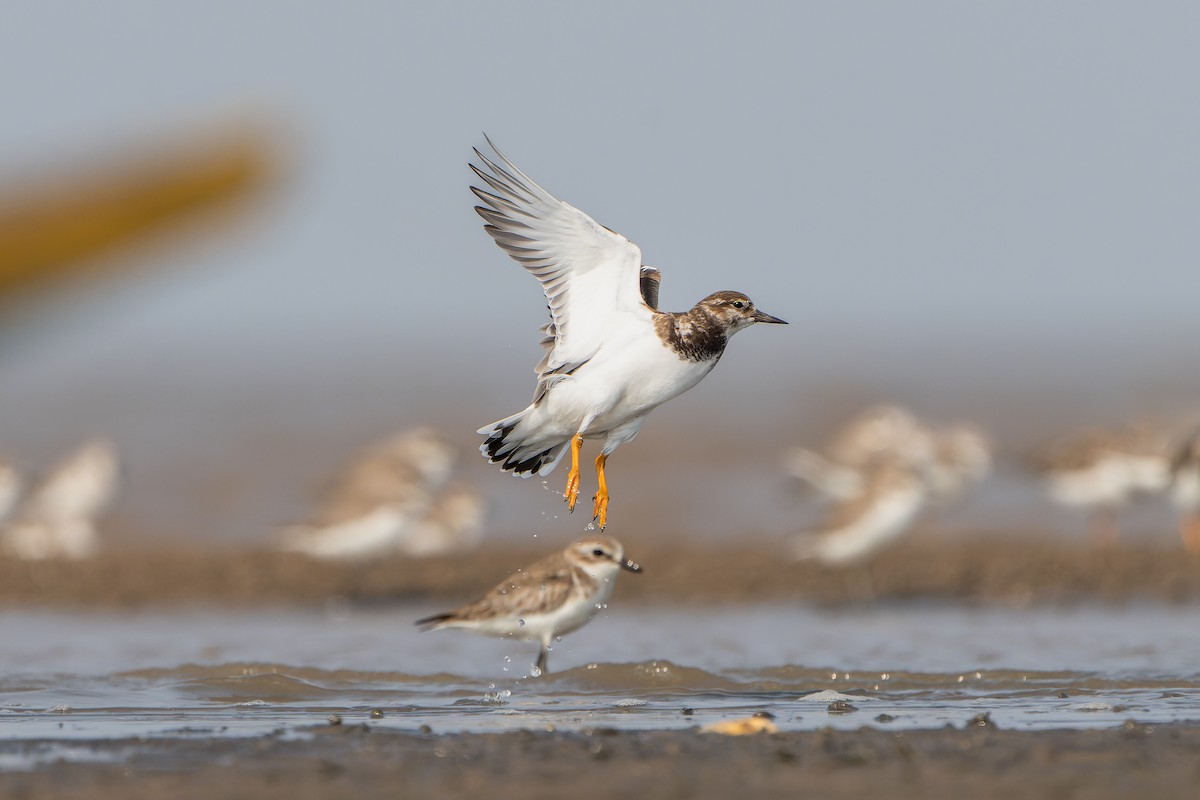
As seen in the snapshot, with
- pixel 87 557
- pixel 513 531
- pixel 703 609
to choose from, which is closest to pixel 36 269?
pixel 703 609

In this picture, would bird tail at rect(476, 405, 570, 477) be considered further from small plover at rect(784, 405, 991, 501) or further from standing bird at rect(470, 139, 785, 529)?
small plover at rect(784, 405, 991, 501)

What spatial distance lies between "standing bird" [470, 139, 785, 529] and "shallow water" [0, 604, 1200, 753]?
1191mm

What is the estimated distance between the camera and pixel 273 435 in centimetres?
2853

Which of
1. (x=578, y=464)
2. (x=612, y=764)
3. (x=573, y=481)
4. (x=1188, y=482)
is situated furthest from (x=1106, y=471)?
(x=612, y=764)

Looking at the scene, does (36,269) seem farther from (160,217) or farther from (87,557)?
(87,557)

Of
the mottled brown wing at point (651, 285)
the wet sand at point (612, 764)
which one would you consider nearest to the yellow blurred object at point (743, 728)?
the wet sand at point (612, 764)

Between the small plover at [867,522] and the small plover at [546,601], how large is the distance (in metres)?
4.31

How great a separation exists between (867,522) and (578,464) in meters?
4.93

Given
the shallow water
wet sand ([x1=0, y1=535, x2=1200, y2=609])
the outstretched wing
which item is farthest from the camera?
wet sand ([x1=0, y1=535, x2=1200, y2=609])

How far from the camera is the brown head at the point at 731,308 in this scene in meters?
9.53

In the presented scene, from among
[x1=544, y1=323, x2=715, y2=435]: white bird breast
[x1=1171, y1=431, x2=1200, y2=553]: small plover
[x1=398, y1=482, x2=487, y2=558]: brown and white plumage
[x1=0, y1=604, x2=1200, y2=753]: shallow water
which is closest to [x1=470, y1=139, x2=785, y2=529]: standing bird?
[x1=544, y1=323, x2=715, y2=435]: white bird breast

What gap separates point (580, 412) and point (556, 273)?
73 centimetres

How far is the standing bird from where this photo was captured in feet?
29.8

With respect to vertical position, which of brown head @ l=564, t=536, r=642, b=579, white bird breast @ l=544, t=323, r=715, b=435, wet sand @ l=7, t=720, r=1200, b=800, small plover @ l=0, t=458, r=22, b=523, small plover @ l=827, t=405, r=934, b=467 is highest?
small plover @ l=827, t=405, r=934, b=467
